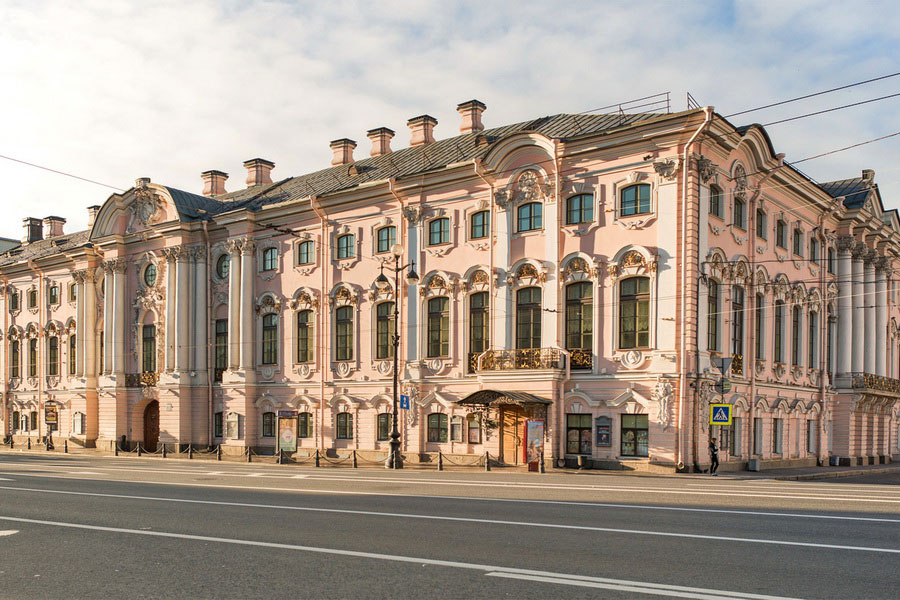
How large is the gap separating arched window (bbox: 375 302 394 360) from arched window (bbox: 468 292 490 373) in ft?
13.1

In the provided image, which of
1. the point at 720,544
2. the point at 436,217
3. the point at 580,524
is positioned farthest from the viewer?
the point at 436,217

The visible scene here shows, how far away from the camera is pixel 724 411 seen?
26922 mm

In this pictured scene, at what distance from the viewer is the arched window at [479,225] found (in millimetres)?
34031

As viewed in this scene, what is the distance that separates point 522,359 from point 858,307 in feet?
61.7

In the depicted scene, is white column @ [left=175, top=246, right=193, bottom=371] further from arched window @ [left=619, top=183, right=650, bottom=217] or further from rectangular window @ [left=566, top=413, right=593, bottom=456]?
arched window @ [left=619, top=183, right=650, bottom=217]

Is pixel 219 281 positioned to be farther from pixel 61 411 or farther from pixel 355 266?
pixel 61 411

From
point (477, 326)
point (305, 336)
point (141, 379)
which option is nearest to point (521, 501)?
point (477, 326)

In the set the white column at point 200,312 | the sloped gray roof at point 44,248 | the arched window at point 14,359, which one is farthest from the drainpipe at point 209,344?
the arched window at point 14,359

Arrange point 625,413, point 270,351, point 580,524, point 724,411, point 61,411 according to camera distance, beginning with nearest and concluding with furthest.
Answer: point 580,524, point 724,411, point 625,413, point 270,351, point 61,411

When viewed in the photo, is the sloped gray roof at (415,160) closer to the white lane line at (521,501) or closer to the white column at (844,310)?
the white column at (844,310)

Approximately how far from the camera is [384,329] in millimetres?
37094

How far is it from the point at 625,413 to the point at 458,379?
695 centimetres

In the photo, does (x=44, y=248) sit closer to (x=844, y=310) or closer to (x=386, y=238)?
(x=386, y=238)

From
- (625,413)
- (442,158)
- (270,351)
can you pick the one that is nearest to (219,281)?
(270,351)
